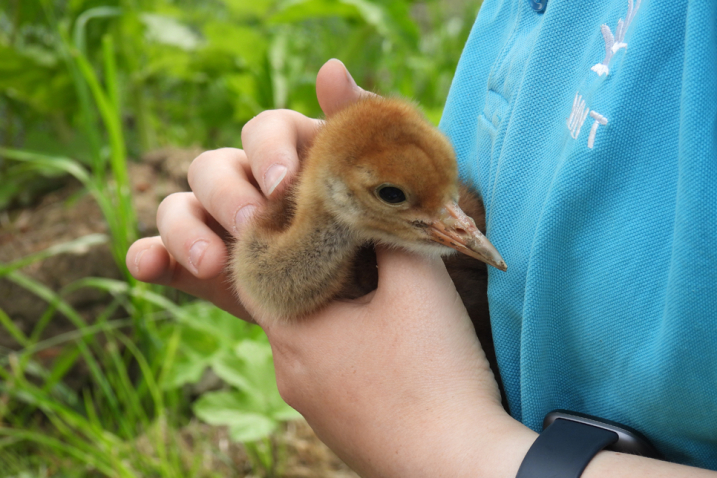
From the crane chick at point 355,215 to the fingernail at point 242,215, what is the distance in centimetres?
2

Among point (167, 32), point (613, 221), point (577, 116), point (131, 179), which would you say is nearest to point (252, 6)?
point (167, 32)

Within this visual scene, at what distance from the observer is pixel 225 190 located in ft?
3.84

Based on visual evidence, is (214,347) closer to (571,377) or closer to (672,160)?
(571,377)

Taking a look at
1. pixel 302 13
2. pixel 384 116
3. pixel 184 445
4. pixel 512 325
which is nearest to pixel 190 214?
pixel 384 116

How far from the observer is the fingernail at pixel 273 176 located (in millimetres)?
1084

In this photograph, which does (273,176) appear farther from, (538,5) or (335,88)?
(538,5)

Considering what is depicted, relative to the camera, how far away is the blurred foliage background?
204 centimetres

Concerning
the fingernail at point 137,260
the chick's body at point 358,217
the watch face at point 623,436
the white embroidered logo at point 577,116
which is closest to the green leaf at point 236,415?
the fingernail at point 137,260

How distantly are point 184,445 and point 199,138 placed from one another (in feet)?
7.78

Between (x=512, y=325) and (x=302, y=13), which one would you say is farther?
(x=302, y=13)

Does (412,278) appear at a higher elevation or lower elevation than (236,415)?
higher

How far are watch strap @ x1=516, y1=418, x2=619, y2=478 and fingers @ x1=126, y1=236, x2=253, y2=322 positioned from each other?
0.70 m

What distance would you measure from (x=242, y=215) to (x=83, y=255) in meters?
1.70

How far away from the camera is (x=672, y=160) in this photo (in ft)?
2.26
